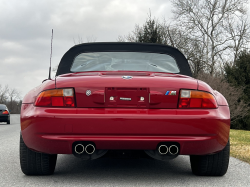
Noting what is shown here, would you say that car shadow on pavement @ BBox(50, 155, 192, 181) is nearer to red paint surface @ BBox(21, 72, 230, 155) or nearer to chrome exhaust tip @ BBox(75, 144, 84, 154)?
chrome exhaust tip @ BBox(75, 144, 84, 154)

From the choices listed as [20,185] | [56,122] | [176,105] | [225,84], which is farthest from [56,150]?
[225,84]

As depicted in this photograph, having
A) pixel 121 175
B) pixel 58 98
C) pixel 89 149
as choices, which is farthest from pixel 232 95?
pixel 58 98

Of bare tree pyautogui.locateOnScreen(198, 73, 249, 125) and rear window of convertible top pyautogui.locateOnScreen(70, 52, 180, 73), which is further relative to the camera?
bare tree pyautogui.locateOnScreen(198, 73, 249, 125)

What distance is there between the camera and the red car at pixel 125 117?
3.38 metres

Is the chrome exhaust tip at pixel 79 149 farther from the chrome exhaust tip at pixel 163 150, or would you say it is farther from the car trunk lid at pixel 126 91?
the chrome exhaust tip at pixel 163 150

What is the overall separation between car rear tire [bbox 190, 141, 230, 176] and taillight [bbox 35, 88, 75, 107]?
4.90ft

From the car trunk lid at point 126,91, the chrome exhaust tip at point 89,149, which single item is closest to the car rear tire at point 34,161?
the chrome exhaust tip at point 89,149

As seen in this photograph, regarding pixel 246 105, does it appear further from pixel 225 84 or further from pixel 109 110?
pixel 109 110

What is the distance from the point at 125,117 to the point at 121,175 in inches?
40.4

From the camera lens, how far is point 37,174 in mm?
4004

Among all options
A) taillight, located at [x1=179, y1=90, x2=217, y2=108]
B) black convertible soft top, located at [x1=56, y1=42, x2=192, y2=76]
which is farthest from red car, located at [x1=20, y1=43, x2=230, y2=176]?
black convertible soft top, located at [x1=56, y1=42, x2=192, y2=76]

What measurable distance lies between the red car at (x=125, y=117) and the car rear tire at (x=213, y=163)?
0.20 m

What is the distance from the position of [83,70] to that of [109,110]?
→ 1102 millimetres

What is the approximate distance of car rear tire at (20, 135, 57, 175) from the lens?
152 inches
